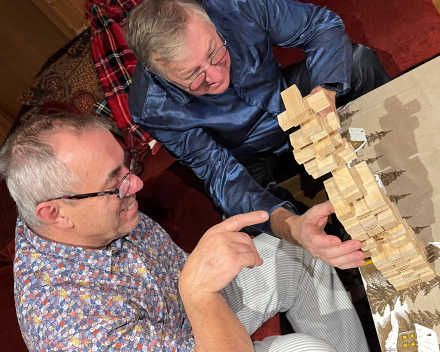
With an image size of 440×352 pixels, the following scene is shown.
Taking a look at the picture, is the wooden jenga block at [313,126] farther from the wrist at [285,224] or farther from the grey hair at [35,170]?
the grey hair at [35,170]

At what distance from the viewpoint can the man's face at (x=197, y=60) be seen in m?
1.32

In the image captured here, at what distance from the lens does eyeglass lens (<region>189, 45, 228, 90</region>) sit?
1379mm

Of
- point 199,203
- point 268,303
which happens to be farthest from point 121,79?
point 268,303

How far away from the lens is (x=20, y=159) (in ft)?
4.09

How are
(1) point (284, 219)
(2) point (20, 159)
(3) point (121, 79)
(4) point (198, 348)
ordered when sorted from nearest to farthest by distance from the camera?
(4) point (198, 348) < (2) point (20, 159) < (1) point (284, 219) < (3) point (121, 79)

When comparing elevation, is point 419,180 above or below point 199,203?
below

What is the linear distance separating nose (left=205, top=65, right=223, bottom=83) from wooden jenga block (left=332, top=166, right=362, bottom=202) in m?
0.61

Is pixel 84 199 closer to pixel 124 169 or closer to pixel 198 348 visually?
pixel 124 169

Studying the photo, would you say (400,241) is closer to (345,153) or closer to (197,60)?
(345,153)

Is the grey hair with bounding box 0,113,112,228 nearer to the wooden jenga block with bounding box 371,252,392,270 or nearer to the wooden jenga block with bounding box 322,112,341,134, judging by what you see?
the wooden jenga block with bounding box 322,112,341,134

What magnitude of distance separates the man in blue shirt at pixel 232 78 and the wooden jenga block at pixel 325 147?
385mm

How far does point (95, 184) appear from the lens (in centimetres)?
128

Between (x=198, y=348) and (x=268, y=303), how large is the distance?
410mm

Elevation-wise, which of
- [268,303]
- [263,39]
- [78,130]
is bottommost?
[268,303]
